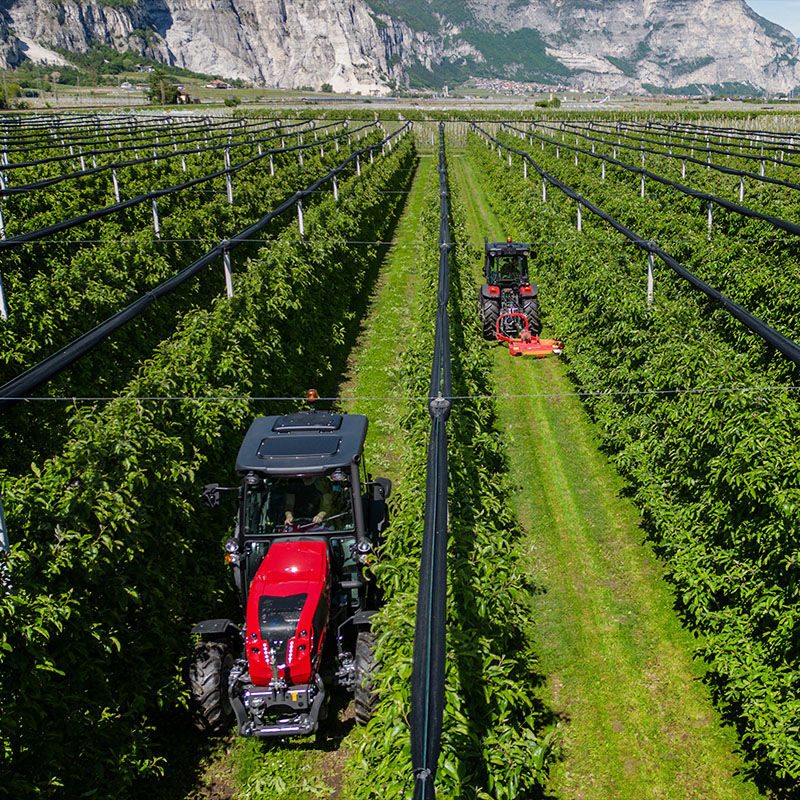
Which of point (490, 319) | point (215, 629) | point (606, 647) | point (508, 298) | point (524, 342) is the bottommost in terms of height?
point (606, 647)

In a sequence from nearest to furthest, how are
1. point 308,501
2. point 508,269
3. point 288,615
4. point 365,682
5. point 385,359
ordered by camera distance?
point 365,682 → point 288,615 → point 308,501 → point 385,359 → point 508,269

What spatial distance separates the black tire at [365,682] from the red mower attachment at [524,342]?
1139cm

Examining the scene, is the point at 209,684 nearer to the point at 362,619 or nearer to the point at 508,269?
the point at 362,619

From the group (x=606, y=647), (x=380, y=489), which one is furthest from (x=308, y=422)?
(x=606, y=647)

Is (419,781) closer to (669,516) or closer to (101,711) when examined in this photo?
(101,711)

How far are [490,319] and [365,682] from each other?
41.6 ft

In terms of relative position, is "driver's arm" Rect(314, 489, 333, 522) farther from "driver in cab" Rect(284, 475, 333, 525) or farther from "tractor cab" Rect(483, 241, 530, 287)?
"tractor cab" Rect(483, 241, 530, 287)

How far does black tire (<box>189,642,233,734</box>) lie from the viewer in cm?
681

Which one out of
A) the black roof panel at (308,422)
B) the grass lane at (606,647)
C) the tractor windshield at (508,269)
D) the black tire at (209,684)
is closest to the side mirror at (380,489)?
the black roof panel at (308,422)

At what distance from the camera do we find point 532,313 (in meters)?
18.1

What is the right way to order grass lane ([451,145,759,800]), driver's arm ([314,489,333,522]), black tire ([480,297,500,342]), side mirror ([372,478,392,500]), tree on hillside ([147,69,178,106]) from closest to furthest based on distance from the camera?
grass lane ([451,145,759,800]), driver's arm ([314,489,333,522]), side mirror ([372,478,392,500]), black tire ([480,297,500,342]), tree on hillside ([147,69,178,106])

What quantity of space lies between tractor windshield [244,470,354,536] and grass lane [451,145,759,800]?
2.84m

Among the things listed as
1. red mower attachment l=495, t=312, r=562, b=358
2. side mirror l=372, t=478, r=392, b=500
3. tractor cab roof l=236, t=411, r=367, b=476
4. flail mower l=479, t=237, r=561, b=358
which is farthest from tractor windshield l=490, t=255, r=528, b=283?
tractor cab roof l=236, t=411, r=367, b=476

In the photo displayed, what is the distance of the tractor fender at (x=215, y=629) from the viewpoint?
7.06m
